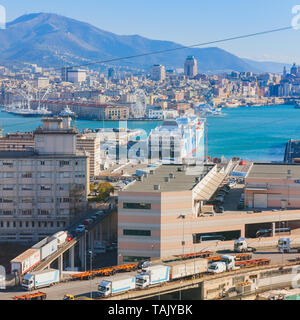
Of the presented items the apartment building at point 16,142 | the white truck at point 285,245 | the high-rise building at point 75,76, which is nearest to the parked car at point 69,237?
the white truck at point 285,245

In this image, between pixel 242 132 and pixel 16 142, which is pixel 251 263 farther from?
pixel 242 132

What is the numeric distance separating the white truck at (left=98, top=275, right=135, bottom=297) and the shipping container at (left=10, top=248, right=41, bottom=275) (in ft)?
3.32

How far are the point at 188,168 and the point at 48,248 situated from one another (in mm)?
2179

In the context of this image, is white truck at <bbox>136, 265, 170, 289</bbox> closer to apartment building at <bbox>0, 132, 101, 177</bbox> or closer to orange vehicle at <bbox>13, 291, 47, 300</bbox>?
orange vehicle at <bbox>13, 291, 47, 300</bbox>

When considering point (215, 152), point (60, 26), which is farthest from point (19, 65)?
point (215, 152)

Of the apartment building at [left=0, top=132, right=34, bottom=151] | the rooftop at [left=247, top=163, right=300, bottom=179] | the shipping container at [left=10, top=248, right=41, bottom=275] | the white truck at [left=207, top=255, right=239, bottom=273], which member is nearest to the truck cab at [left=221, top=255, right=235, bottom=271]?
the white truck at [left=207, top=255, right=239, bottom=273]

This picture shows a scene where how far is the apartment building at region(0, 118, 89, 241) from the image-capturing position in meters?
6.47

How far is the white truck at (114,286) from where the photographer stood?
359 centimetres

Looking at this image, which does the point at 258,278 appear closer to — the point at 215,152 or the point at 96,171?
the point at 96,171

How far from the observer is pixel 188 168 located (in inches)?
264

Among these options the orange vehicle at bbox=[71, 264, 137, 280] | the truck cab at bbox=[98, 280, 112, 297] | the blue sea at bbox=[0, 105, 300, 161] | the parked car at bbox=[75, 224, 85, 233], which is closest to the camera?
the truck cab at bbox=[98, 280, 112, 297]

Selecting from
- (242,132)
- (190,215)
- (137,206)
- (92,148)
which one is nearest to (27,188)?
(137,206)

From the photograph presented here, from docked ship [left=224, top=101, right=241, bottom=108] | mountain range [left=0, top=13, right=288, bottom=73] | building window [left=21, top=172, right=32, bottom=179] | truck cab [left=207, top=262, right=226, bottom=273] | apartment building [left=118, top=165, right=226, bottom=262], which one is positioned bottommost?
truck cab [left=207, top=262, right=226, bottom=273]

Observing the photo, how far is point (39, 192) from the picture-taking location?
6.51 m
